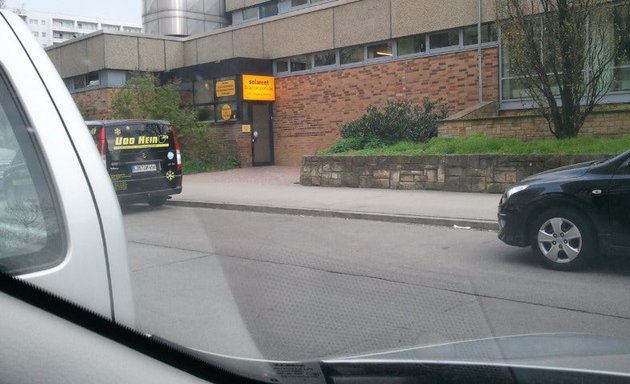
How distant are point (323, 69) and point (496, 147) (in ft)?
36.1

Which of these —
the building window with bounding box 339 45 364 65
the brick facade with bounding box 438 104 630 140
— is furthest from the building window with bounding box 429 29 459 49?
the brick facade with bounding box 438 104 630 140

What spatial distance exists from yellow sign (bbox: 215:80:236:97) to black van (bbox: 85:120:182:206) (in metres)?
11.6

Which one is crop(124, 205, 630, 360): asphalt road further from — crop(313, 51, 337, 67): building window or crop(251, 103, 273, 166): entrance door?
crop(251, 103, 273, 166): entrance door

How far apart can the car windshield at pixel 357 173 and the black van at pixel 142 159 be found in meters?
0.06

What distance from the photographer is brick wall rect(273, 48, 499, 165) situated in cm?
2092

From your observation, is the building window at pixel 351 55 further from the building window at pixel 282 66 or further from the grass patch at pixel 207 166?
the grass patch at pixel 207 166

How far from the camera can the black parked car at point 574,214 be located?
750cm

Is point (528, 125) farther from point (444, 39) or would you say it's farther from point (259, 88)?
point (259, 88)

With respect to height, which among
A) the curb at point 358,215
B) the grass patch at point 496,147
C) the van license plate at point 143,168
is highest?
the grass patch at point 496,147

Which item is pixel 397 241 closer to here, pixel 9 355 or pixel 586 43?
pixel 586 43

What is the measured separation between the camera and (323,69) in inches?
993

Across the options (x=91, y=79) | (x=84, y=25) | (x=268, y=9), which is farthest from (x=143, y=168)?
(x=268, y=9)

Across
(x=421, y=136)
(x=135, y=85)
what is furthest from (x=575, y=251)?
(x=135, y=85)

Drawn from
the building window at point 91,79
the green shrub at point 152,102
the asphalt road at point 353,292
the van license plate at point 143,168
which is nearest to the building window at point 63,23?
the asphalt road at point 353,292
